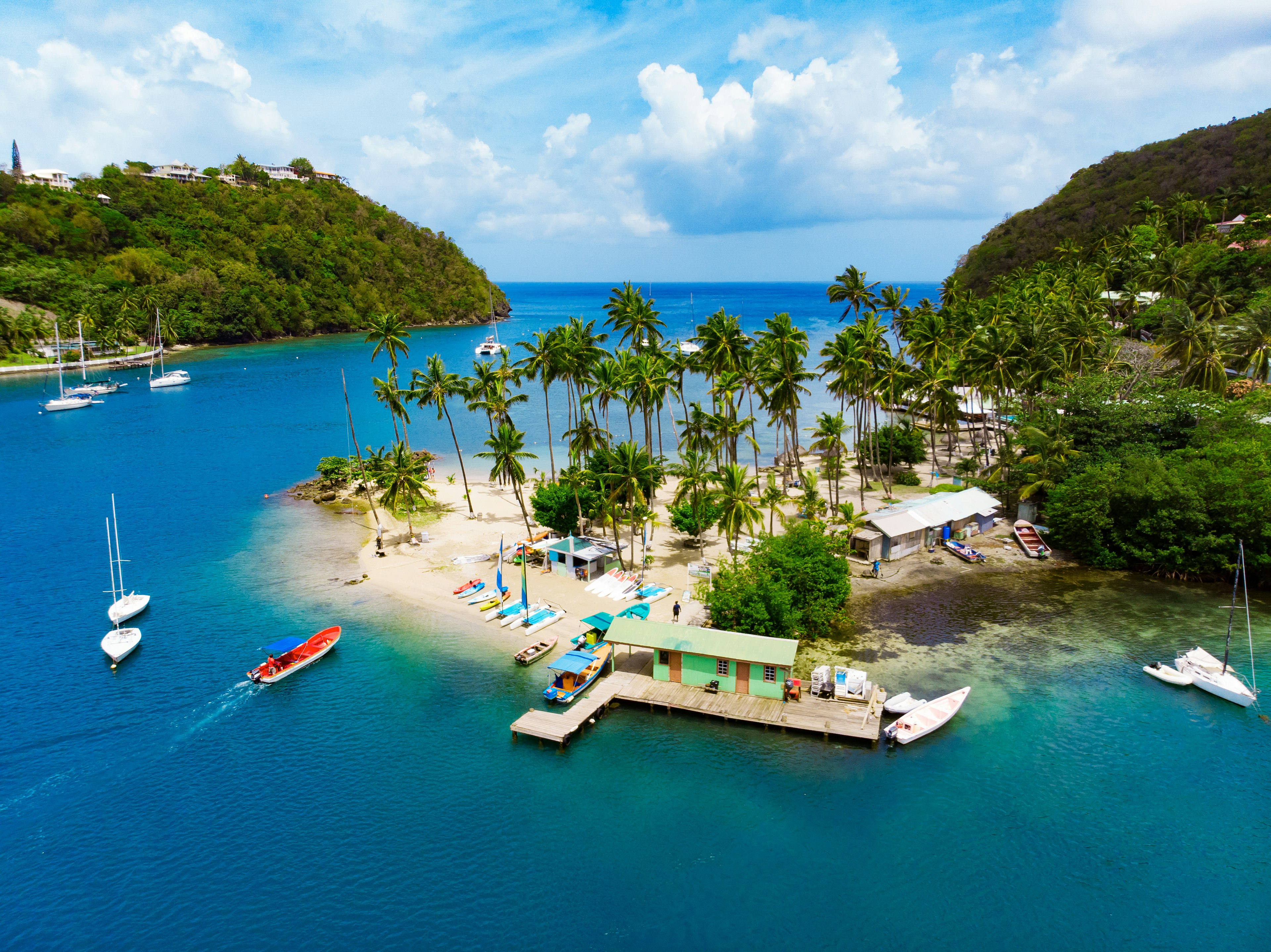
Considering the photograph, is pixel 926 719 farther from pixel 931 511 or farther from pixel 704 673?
pixel 931 511

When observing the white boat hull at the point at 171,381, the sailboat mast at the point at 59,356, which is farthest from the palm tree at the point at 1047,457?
the white boat hull at the point at 171,381

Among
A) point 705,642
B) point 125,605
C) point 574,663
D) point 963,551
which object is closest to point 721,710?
point 705,642

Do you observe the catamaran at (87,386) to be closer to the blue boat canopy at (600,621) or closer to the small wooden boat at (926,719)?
the blue boat canopy at (600,621)

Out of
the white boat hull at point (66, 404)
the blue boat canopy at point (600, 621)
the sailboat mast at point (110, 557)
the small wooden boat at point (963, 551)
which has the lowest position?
the blue boat canopy at point (600, 621)

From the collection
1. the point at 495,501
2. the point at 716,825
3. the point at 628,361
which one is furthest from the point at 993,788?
the point at 495,501

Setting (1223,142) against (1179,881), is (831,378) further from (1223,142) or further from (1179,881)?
(1179,881)
